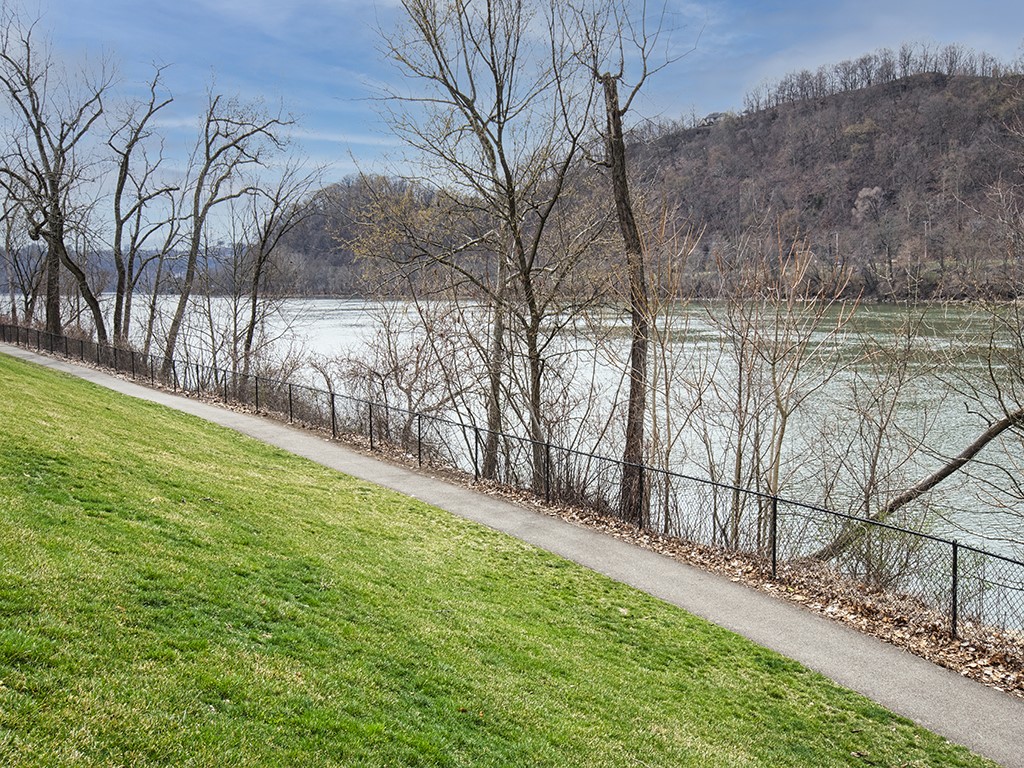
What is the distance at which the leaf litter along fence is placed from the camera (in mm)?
10336

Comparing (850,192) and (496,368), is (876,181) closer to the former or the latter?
(850,192)

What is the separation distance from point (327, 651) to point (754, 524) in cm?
1019

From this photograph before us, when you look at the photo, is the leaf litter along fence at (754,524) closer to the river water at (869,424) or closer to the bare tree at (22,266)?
the river water at (869,424)

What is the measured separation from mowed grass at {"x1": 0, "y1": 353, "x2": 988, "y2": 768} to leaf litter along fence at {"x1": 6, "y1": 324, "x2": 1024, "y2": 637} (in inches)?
114

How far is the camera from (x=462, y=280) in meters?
17.9

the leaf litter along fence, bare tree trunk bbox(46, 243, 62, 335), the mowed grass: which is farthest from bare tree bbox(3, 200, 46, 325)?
the mowed grass

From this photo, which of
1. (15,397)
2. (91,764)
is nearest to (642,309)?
(15,397)

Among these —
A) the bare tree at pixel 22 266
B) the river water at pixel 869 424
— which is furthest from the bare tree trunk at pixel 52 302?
the river water at pixel 869 424

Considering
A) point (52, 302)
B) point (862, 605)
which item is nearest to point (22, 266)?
point (52, 302)

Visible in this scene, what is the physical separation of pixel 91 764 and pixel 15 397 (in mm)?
10956

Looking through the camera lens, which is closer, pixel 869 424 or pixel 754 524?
pixel 754 524

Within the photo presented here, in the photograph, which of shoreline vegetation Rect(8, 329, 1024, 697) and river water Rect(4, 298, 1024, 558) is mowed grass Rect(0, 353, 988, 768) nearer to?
shoreline vegetation Rect(8, 329, 1024, 697)

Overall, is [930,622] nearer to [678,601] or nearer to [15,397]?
[678,601]

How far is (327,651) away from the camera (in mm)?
5766
